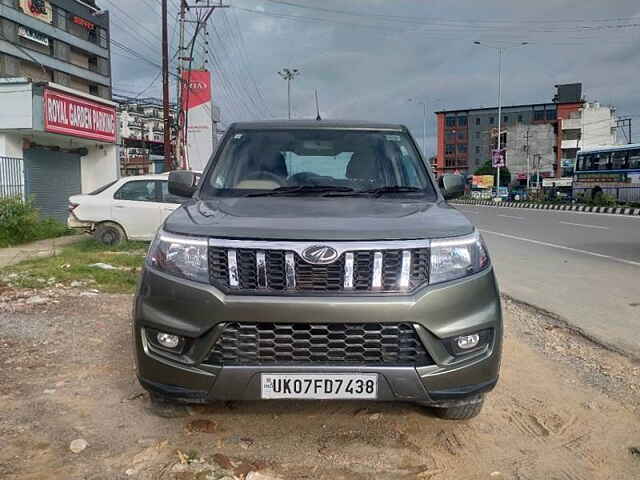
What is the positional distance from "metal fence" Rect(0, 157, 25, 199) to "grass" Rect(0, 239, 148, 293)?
14.8 feet

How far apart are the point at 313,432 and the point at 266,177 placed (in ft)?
5.49

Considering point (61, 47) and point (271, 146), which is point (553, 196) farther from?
point (61, 47)

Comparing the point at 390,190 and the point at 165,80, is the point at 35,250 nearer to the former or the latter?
the point at 390,190

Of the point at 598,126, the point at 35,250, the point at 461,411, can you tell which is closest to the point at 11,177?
the point at 35,250

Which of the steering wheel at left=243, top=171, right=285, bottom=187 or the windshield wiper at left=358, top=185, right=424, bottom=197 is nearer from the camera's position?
the windshield wiper at left=358, top=185, right=424, bottom=197

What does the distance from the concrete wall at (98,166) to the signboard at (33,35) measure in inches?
1771

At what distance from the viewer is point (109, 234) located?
11188 millimetres

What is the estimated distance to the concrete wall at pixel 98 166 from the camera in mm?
18766

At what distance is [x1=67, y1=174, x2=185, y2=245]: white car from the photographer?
11039 mm

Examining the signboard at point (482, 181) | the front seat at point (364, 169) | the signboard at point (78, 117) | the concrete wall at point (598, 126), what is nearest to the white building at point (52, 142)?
the signboard at point (78, 117)

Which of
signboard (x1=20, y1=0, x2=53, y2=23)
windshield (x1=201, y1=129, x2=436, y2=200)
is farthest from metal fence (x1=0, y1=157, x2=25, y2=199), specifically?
signboard (x1=20, y1=0, x2=53, y2=23)

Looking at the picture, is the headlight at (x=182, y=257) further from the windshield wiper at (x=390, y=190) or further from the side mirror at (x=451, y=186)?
the side mirror at (x=451, y=186)

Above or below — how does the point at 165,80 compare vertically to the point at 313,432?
above

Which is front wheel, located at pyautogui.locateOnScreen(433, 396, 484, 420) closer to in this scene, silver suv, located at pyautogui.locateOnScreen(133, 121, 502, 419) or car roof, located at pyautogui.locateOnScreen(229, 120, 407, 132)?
silver suv, located at pyautogui.locateOnScreen(133, 121, 502, 419)
